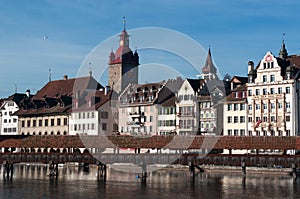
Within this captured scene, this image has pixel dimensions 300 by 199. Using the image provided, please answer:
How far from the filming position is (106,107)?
4240 inches

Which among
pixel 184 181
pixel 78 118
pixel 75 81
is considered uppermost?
pixel 75 81

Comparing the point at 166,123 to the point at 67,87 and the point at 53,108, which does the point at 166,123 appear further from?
the point at 67,87

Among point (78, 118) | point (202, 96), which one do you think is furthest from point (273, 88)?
point (78, 118)

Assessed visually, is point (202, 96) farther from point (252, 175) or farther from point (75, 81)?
point (75, 81)

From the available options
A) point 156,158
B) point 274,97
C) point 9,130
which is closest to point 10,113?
point 9,130

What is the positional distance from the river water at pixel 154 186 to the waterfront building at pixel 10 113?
49841 millimetres

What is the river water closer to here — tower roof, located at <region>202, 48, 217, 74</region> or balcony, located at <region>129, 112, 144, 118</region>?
balcony, located at <region>129, 112, 144, 118</region>

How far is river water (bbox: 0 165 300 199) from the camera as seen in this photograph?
170 ft

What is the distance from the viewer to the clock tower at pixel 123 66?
11969 centimetres

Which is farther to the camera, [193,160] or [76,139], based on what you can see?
[76,139]

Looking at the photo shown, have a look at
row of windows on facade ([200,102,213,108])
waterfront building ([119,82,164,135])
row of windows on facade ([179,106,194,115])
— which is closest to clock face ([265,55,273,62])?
row of windows on facade ([200,102,213,108])

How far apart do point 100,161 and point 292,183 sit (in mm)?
22486

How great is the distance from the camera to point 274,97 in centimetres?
8500

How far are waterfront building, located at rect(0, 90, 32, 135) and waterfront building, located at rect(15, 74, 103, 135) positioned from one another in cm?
308
